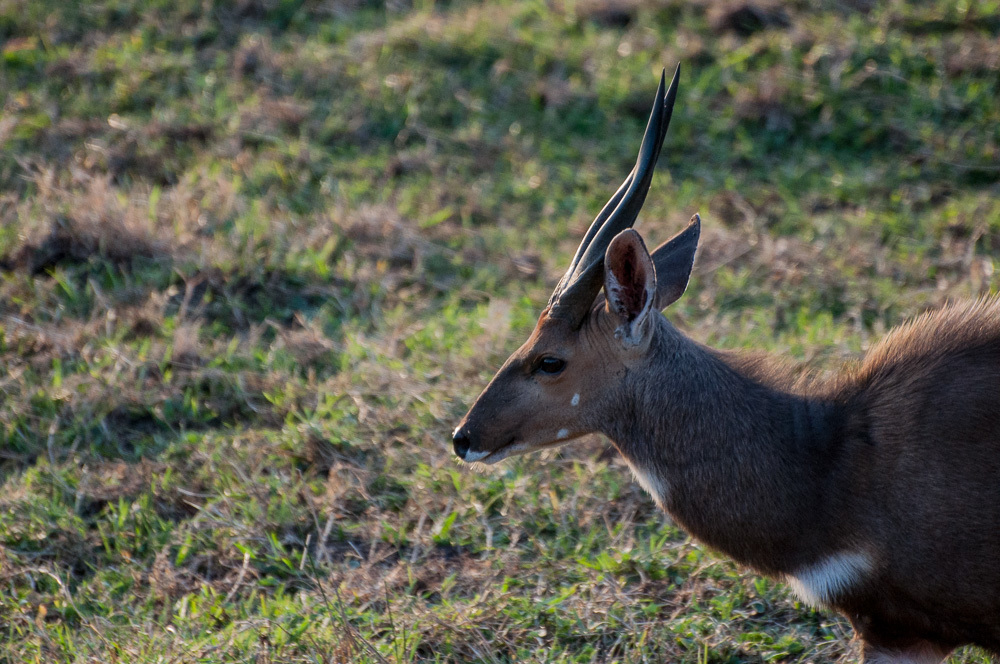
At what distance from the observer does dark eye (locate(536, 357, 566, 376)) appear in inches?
152

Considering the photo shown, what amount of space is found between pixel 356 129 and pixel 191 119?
4.02 feet

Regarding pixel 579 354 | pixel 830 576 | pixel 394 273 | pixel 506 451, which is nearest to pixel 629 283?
pixel 579 354

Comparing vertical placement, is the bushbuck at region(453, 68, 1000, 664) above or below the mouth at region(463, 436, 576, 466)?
above

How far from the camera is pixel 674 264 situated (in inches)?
161

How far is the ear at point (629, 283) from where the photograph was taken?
3572 millimetres

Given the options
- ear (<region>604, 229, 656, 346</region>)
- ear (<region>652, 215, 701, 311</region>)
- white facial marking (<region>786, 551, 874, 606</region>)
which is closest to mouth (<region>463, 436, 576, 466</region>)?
ear (<region>604, 229, 656, 346</region>)

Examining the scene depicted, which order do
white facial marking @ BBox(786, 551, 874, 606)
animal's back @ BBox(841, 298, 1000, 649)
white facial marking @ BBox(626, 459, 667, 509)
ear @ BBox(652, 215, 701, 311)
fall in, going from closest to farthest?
animal's back @ BBox(841, 298, 1000, 649), white facial marking @ BBox(786, 551, 874, 606), white facial marking @ BBox(626, 459, 667, 509), ear @ BBox(652, 215, 701, 311)

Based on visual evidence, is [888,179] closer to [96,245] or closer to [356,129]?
[356,129]

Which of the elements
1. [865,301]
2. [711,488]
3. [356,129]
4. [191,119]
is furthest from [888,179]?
[191,119]

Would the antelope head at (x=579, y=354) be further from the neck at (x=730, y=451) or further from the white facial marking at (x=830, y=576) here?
the white facial marking at (x=830, y=576)

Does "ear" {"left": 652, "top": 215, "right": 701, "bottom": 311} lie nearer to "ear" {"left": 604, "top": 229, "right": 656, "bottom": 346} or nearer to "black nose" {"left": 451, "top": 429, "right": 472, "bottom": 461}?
"ear" {"left": 604, "top": 229, "right": 656, "bottom": 346}

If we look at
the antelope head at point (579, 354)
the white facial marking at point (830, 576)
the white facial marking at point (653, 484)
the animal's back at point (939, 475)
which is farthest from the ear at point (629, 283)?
the white facial marking at point (830, 576)

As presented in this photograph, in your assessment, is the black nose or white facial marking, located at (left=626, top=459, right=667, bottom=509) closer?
A: white facial marking, located at (left=626, top=459, right=667, bottom=509)

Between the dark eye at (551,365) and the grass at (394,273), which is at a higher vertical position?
the dark eye at (551,365)
